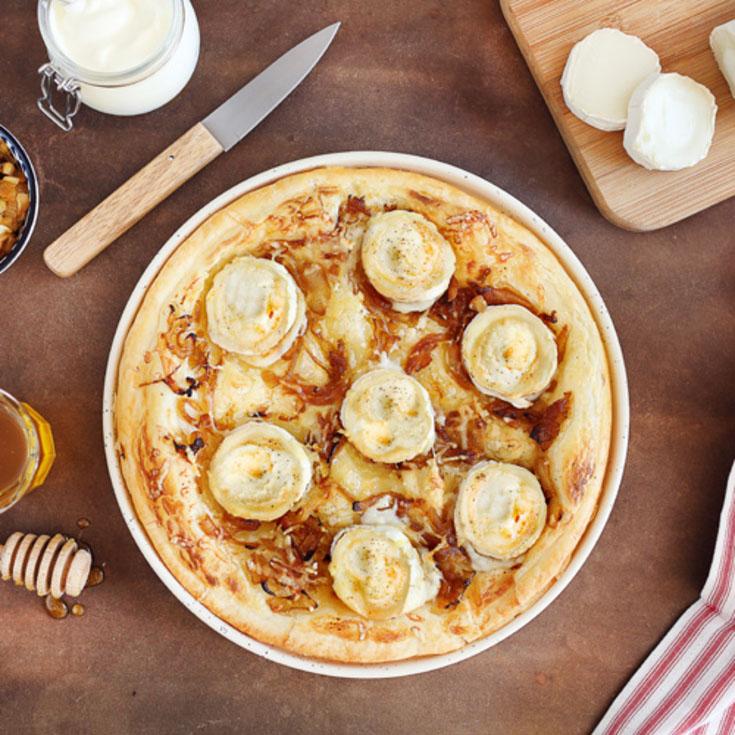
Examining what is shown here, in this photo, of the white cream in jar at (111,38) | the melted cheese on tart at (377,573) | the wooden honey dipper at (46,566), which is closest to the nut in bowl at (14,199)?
the white cream in jar at (111,38)

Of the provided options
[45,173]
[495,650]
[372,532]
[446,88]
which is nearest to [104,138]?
[45,173]

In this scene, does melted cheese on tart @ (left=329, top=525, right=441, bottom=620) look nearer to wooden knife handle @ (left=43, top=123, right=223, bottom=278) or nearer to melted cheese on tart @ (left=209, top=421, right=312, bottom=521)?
melted cheese on tart @ (left=209, top=421, right=312, bottom=521)

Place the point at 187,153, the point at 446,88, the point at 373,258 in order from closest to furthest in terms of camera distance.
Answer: the point at 373,258 < the point at 187,153 < the point at 446,88

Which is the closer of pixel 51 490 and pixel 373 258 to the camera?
pixel 373 258

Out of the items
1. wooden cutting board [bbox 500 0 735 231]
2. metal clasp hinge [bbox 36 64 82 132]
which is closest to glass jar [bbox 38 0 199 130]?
metal clasp hinge [bbox 36 64 82 132]

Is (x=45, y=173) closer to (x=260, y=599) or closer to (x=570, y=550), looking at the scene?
(x=260, y=599)

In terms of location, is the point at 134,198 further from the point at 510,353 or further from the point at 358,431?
the point at 510,353
